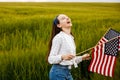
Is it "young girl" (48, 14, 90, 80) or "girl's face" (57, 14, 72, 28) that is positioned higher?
"girl's face" (57, 14, 72, 28)

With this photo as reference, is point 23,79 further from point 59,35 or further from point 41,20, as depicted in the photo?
point 41,20

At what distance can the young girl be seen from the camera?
12.9ft

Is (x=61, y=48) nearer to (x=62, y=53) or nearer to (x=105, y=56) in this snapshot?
(x=62, y=53)

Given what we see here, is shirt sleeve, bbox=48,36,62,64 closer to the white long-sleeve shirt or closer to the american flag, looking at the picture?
the white long-sleeve shirt

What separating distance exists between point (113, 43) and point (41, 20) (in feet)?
20.8

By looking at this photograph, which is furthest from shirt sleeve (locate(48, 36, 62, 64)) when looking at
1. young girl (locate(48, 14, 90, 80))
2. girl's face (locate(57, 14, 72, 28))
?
girl's face (locate(57, 14, 72, 28))

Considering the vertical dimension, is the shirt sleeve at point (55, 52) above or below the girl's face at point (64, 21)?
below

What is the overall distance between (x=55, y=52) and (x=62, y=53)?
0.07 m

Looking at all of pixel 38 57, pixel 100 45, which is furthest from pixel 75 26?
pixel 100 45

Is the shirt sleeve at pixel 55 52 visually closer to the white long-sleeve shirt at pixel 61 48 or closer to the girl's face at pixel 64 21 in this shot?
the white long-sleeve shirt at pixel 61 48

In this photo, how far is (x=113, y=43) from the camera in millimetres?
4102

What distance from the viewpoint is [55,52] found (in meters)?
3.95

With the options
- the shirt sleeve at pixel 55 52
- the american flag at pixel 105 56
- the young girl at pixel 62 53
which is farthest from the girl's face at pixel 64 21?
the american flag at pixel 105 56

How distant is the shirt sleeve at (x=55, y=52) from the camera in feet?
12.8
